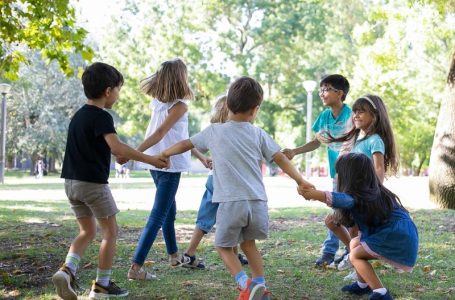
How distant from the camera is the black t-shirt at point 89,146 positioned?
4.54m

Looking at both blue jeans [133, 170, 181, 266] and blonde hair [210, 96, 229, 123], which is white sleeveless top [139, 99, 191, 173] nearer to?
blue jeans [133, 170, 181, 266]

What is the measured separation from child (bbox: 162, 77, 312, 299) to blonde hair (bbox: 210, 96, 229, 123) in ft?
4.77

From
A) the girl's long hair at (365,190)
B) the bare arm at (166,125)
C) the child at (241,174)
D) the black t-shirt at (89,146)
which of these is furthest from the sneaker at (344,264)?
the black t-shirt at (89,146)

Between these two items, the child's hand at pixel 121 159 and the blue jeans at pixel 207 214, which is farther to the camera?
the blue jeans at pixel 207 214

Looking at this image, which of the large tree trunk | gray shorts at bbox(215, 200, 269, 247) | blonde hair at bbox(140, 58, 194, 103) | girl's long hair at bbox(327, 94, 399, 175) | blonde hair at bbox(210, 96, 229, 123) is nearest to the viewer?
gray shorts at bbox(215, 200, 269, 247)

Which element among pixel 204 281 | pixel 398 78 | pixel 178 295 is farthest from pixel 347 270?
pixel 398 78

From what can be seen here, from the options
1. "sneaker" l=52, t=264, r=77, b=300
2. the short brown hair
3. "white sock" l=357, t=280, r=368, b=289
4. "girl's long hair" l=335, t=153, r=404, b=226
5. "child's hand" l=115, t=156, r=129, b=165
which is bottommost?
"white sock" l=357, t=280, r=368, b=289

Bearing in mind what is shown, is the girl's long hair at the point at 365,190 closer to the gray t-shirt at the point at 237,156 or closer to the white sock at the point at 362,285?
the gray t-shirt at the point at 237,156

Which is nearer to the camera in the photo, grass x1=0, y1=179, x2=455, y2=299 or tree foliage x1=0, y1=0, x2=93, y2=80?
grass x1=0, y1=179, x2=455, y2=299

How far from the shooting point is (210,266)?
606cm

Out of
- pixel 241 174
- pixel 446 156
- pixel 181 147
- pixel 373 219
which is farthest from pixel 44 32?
pixel 446 156

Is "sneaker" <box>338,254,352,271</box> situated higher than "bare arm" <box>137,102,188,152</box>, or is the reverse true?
"bare arm" <box>137,102,188,152</box>

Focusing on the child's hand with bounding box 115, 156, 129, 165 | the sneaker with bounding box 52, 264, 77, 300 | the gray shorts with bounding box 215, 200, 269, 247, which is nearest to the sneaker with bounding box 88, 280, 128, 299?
the sneaker with bounding box 52, 264, 77, 300

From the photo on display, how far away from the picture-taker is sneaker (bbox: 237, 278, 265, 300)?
409 cm
